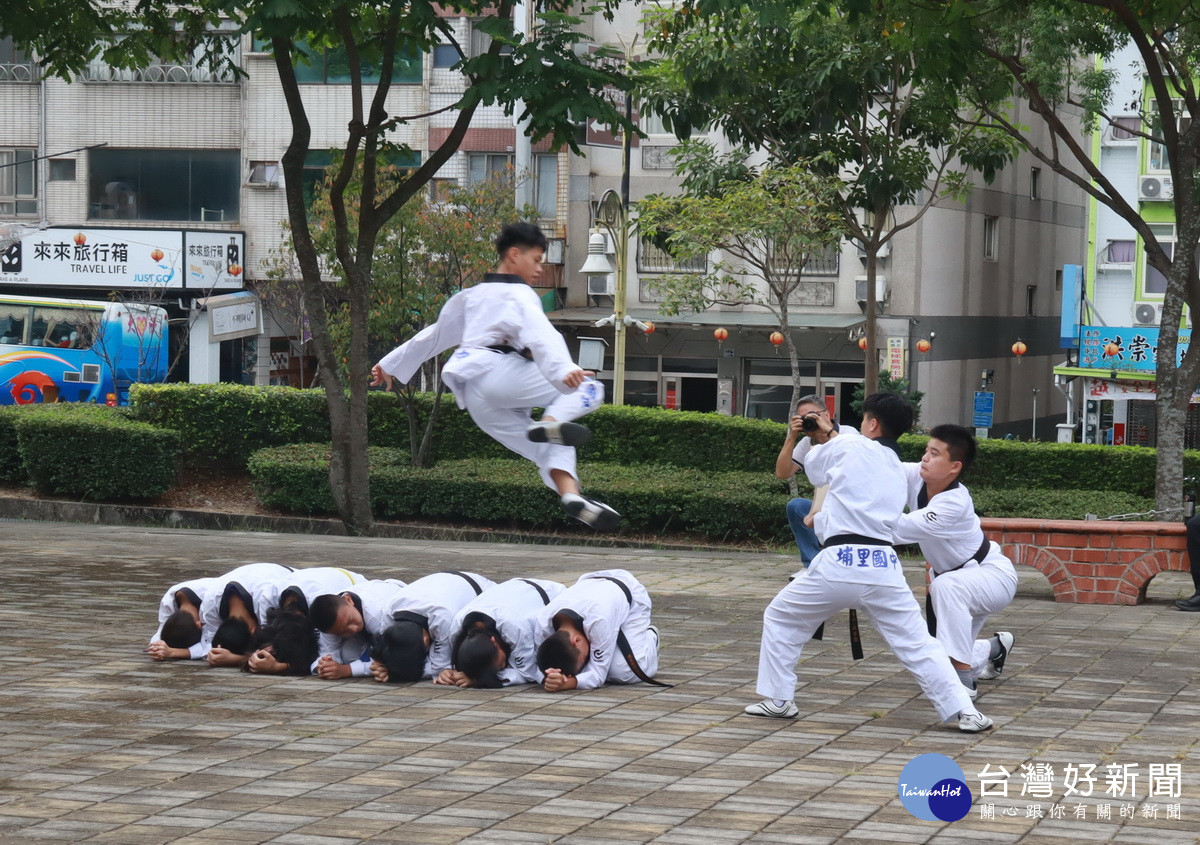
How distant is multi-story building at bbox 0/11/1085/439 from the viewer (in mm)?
33188

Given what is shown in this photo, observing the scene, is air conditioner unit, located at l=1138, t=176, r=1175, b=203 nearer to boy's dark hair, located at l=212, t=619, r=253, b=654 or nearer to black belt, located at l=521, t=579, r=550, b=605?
black belt, located at l=521, t=579, r=550, b=605

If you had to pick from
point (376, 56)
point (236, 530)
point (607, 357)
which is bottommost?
point (236, 530)

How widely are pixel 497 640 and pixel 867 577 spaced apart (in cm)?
215

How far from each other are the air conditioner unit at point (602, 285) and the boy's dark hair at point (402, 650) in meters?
26.2

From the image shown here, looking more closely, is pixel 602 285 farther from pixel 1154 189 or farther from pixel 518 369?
pixel 518 369

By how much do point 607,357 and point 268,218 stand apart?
877 cm

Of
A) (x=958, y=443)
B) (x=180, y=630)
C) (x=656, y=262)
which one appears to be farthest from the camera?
(x=656, y=262)

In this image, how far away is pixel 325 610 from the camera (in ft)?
26.0

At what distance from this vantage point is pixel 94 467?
1870 centimetres

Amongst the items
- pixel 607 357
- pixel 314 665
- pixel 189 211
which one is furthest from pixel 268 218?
pixel 314 665

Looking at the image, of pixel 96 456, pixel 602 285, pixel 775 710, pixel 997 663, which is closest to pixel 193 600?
pixel 775 710

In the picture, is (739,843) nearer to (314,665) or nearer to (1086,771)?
(1086,771)

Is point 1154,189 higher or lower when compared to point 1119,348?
higher
